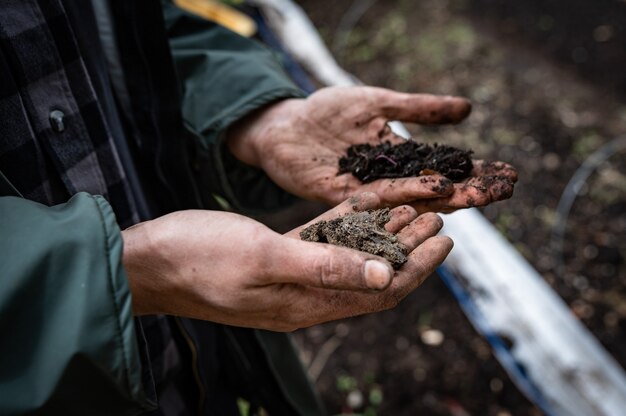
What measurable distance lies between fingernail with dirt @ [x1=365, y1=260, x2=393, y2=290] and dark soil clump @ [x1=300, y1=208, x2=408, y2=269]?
226 mm

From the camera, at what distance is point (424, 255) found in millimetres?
1329

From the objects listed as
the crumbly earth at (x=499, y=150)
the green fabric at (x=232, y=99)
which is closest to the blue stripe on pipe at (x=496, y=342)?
the crumbly earth at (x=499, y=150)

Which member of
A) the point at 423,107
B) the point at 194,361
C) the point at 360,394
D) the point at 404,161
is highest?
the point at 423,107

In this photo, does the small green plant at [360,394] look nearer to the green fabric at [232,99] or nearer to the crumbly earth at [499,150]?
the crumbly earth at [499,150]

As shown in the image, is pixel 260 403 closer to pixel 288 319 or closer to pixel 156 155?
pixel 288 319

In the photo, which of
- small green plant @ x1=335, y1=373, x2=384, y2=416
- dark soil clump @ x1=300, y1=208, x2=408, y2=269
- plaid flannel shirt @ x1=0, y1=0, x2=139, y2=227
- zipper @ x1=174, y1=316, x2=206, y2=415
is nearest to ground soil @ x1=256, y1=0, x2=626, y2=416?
small green plant @ x1=335, y1=373, x2=384, y2=416

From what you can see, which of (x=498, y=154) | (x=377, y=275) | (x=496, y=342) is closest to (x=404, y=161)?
(x=377, y=275)

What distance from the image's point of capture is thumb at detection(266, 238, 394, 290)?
111 cm

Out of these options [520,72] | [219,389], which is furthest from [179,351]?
[520,72]

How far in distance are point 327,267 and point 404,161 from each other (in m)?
0.79

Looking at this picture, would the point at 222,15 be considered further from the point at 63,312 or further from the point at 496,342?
the point at 63,312

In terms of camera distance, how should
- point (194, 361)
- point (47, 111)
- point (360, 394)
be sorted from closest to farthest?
1. point (47, 111)
2. point (194, 361)
3. point (360, 394)

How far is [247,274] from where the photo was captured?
1171 millimetres

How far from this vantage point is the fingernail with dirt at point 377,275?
1095 millimetres
